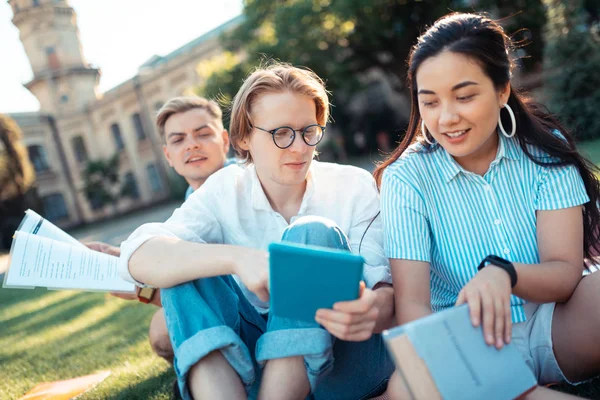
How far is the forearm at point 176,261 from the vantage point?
1531 millimetres

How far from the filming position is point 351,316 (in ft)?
4.22

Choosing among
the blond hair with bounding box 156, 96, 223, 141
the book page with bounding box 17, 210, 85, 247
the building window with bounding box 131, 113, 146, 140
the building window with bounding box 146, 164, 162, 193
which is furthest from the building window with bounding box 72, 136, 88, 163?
the book page with bounding box 17, 210, 85, 247

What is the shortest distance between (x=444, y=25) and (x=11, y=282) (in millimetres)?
1832

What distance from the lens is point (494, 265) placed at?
139cm

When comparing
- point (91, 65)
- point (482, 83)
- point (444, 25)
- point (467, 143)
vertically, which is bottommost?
point (467, 143)

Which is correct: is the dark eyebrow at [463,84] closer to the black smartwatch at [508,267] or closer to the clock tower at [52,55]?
the black smartwatch at [508,267]

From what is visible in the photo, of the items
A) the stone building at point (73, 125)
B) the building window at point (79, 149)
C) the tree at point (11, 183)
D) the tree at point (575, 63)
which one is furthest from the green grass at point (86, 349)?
the building window at point (79, 149)

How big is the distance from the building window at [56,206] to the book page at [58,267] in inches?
1072

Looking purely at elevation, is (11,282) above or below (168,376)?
above

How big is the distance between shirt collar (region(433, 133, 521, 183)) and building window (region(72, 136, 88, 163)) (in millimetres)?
28550

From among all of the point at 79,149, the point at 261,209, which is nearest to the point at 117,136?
the point at 79,149

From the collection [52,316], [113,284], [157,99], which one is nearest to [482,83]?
[113,284]

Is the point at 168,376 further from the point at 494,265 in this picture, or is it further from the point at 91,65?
the point at 91,65

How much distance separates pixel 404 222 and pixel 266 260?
1.65 feet
